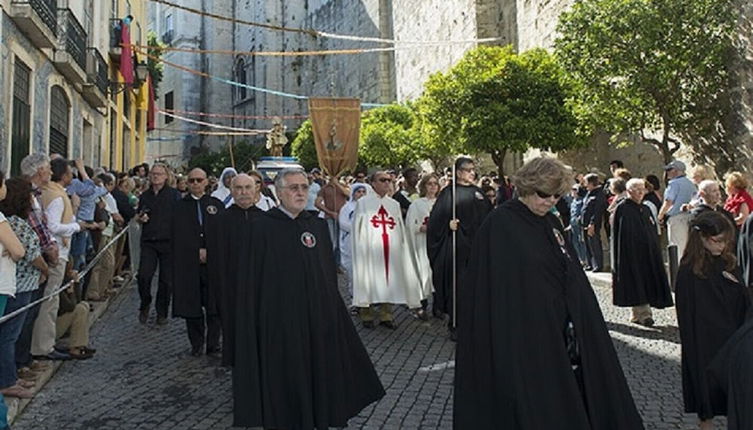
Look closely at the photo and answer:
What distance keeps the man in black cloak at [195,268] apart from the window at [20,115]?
5821 mm

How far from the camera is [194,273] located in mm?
6750

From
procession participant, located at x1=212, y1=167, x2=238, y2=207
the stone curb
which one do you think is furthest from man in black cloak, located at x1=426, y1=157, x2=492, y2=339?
the stone curb

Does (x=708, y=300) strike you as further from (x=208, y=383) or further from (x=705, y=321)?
(x=208, y=383)

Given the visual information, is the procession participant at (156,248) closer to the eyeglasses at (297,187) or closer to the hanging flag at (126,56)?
the eyeglasses at (297,187)

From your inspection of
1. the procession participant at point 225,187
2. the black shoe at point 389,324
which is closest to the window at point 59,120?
the procession participant at point 225,187

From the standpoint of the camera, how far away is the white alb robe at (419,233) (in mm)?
8555

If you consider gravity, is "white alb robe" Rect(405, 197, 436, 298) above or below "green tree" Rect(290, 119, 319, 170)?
below

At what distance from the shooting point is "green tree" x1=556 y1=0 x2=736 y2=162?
38.5 feet

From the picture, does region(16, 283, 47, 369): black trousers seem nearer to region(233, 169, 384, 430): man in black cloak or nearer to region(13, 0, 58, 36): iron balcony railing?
region(233, 169, 384, 430): man in black cloak

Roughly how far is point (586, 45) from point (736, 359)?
10835 mm

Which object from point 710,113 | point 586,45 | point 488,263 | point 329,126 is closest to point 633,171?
point 710,113

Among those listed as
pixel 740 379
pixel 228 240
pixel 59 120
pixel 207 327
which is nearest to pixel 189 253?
pixel 207 327

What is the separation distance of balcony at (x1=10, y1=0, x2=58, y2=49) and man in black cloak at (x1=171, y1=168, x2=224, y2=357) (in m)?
5.75

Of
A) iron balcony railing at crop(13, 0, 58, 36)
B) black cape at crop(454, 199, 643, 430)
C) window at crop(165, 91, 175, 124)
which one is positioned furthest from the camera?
window at crop(165, 91, 175, 124)
